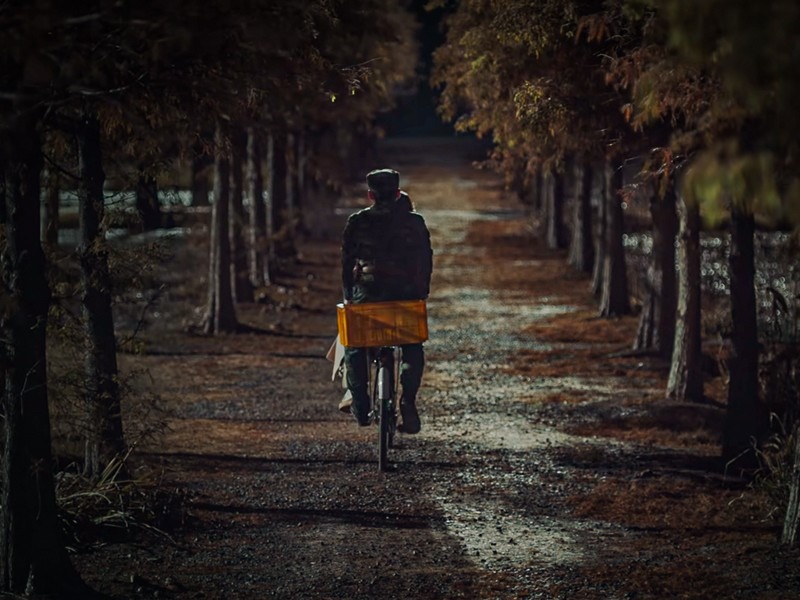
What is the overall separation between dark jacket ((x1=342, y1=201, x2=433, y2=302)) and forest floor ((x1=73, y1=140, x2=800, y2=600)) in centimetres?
142

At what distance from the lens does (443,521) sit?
9.65 metres

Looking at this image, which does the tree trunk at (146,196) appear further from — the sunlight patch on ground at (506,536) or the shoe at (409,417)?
the sunlight patch on ground at (506,536)

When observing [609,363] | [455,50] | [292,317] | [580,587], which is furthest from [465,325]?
[580,587]

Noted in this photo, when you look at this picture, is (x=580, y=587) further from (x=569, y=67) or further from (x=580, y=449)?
(x=569, y=67)

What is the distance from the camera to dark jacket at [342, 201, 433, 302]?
11.0 meters

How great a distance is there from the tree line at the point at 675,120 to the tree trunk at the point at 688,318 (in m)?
0.01

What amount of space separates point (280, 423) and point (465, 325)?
29.1 feet

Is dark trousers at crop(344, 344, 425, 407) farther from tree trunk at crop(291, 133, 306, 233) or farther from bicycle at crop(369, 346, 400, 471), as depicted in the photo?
tree trunk at crop(291, 133, 306, 233)

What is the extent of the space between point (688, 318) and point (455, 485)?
4.64 meters

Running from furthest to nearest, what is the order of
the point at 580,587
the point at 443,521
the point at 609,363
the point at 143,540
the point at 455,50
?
the point at 609,363
the point at 455,50
the point at 443,521
the point at 143,540
the point at 580,587

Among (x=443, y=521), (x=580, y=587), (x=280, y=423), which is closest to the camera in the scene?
(x=580, y=587)

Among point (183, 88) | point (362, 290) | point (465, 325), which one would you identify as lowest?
point (465, 325)

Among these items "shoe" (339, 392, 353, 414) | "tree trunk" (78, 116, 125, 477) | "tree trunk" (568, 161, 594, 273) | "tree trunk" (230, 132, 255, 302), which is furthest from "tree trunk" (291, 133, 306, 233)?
"tree trunk" (78, 116, 125, 477)

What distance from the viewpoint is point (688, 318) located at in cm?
1452
